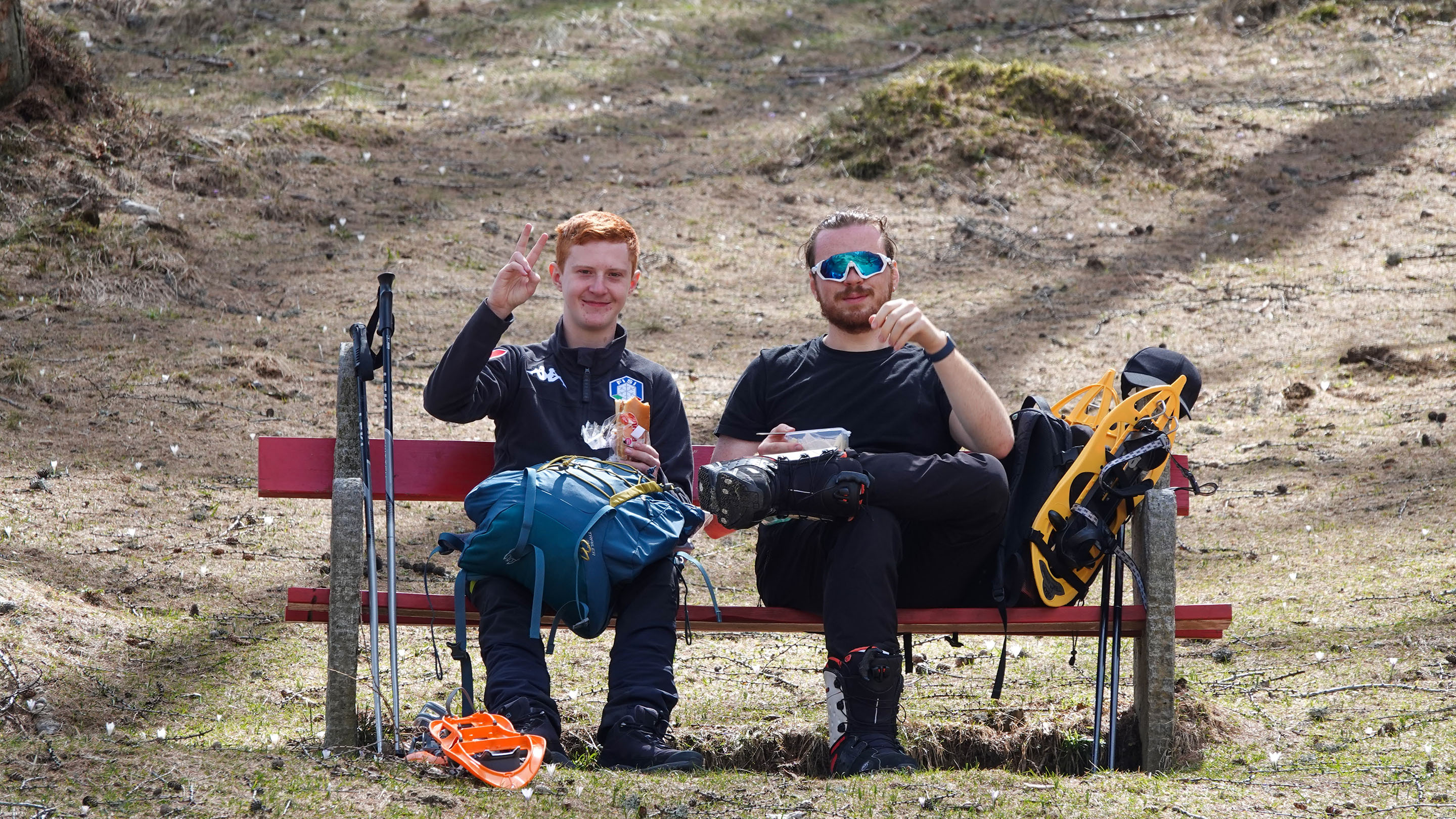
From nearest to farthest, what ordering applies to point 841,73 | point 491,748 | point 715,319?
1. point 491,748
2. point 715,319
3. point 841,73

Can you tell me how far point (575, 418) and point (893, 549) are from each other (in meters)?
1.08

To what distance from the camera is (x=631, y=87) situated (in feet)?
43.9

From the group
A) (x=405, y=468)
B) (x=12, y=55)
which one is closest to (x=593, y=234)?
(x=405, y=468)

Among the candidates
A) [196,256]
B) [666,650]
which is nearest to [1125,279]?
[196,256]

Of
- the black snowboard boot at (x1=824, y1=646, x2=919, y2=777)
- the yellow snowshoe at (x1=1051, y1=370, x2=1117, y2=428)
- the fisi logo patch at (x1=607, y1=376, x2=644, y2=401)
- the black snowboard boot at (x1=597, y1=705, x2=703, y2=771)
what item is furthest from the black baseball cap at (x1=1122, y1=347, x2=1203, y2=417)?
the black snowboard boot at (x1=597, y1=705, x2=703, y2=771)

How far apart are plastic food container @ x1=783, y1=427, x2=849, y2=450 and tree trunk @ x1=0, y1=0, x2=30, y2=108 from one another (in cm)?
665

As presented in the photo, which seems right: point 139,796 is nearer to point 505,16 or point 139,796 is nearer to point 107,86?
point 107,86

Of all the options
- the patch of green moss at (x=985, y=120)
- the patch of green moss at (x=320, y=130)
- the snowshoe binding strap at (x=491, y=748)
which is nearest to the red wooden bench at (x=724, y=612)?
the snowshoe binding strap at (x=491, y=748)

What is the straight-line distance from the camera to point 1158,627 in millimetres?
3908

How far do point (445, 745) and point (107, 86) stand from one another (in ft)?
26.8

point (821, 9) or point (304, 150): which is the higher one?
point (821, 9)

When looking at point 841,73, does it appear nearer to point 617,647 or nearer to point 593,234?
point 593,234

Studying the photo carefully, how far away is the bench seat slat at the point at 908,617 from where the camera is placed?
12.6ft

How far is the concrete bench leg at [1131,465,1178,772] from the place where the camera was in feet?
12.7
